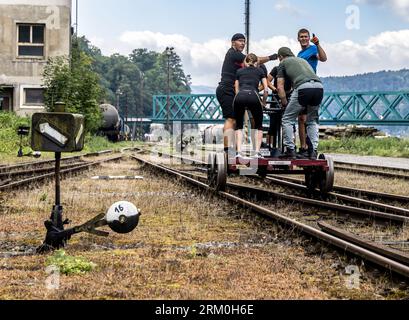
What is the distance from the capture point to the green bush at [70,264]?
4555mm

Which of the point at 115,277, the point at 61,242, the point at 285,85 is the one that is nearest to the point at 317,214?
the point at 285,85

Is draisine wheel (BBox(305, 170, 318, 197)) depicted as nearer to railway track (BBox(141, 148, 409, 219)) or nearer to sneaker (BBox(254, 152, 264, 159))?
railway track (BBox(141, 148, 409, 219))

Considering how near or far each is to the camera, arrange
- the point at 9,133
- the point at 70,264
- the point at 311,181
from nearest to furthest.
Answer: the point at 70,264 < the point at 311,181 < the point at 9,133

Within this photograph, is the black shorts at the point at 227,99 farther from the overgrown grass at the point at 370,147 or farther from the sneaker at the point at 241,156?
the overgrown grass at the point at 370,147

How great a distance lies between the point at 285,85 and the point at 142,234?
202 inches

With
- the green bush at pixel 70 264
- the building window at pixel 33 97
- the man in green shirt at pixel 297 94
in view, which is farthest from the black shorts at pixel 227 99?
the building window at pixel 33 97

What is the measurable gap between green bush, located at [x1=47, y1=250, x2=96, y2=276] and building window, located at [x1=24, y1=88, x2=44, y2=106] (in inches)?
1373

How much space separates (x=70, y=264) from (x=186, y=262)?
848 millimetres

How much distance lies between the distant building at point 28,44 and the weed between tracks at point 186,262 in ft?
104

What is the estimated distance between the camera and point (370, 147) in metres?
38.6

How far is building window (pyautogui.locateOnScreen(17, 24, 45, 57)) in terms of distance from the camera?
39.4 meters

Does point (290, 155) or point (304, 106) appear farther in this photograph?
point (290, 155)

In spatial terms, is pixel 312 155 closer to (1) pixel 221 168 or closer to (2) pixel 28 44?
(1) pixel 221 168

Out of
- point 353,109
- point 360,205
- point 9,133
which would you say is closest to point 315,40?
point 360,205
